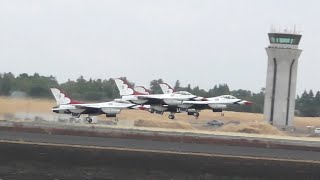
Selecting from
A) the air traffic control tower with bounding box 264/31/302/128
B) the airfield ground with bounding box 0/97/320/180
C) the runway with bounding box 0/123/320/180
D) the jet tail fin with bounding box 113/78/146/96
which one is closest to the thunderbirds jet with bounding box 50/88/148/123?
the jet tail fin with bounding box 113/78/146/96

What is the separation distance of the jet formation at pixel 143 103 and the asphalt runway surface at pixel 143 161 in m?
26.6

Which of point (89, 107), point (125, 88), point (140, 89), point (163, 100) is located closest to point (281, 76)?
point (163, 100)

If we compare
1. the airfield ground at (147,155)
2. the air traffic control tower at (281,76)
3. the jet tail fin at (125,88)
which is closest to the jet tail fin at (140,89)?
the jet tail fin at (125,88)

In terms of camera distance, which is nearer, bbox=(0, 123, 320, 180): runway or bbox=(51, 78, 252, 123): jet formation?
bbox=(0, 123, 320, 180): runway

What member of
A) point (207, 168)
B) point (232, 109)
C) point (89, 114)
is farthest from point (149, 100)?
point (207, 168)

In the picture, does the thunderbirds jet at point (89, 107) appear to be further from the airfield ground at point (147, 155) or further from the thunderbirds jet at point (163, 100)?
the airfield ground at point (147, 155)

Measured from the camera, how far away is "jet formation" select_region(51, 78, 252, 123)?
57.7m

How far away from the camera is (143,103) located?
218 ft

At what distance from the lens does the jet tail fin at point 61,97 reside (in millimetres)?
53103

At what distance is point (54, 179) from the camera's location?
19.0 metres

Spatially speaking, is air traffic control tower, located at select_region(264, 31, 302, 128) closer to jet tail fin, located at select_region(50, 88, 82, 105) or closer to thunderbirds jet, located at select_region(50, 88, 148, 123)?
thunderbirds jet, located at select_region(50, 88, 148, 123)

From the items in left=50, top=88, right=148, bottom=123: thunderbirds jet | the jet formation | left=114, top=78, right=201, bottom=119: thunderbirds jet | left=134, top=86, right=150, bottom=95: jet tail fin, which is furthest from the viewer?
left=134, top=86, right=150, bottom=95: jet tail fin

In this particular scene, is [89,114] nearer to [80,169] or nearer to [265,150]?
[265,150]

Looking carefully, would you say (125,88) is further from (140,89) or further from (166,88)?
(166,88)
